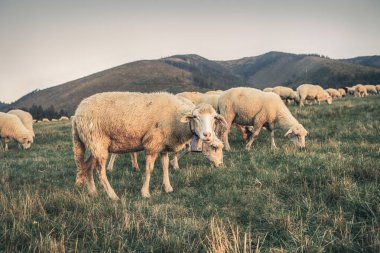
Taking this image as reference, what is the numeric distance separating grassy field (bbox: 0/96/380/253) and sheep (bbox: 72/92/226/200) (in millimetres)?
722

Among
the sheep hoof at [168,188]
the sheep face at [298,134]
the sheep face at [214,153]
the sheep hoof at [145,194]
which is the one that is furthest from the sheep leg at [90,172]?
the sheep face at [298,134]

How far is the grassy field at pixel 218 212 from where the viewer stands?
347cm

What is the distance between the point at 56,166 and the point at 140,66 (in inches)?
7410

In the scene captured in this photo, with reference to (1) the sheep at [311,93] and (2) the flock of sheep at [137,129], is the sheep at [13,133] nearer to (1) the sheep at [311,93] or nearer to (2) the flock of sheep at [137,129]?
(2) the flock of sheep at [137,129]

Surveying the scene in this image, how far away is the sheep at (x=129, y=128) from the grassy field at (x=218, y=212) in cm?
72

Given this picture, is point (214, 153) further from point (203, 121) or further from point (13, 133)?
point (13, 133)

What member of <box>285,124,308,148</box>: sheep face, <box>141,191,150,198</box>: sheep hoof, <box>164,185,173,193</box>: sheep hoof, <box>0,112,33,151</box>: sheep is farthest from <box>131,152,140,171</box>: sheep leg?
<box>0,112,33,151</box>: sheep

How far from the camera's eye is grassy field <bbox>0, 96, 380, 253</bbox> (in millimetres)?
3469

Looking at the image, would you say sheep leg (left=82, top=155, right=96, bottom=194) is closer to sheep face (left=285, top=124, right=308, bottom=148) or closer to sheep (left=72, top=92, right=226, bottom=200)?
sheep (left=72, top=92, right=226, bottom=200)

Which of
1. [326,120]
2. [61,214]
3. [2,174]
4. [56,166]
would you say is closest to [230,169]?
[61,214]

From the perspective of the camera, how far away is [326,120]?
15.7 metres

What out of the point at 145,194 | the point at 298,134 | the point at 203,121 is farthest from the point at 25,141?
the point at 298,134

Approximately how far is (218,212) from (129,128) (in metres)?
3.01

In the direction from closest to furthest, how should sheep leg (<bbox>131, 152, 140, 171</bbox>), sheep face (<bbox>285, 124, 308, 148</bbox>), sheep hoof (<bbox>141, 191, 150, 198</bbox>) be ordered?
sheep hoof (<bbox>141, 191, 150, 198</bbox>) < sheep leg (<bbox>131, 152, 140, 171</bbox>) < sheep face (<bbox>285, 124, 308, 148</bbox>)
